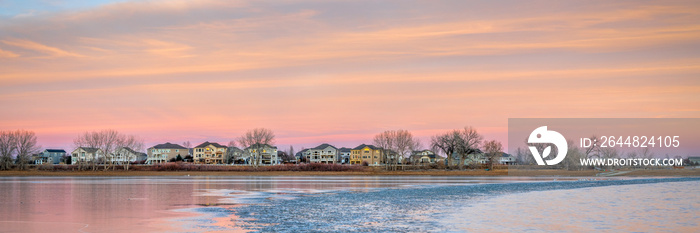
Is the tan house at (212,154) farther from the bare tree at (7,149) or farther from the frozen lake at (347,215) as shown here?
the frozen lake at (347,215)

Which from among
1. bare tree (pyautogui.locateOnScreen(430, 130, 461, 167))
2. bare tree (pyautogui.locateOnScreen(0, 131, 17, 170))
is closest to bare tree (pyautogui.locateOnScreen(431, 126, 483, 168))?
bare tree (pyautogui.locateOnScreen(430, 130, 461, 167))

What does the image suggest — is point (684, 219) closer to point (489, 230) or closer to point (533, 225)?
point (533, 225)

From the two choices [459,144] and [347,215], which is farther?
[459,144]

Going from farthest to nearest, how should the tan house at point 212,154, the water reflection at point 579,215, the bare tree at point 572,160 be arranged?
the tan house at point 212,154 → the bare tree at point 572,160 → the water reflection at point 579,215

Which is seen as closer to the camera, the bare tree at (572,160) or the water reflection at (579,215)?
the water reflection at (579,215)

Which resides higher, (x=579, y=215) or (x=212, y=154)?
(x=212, y=154)

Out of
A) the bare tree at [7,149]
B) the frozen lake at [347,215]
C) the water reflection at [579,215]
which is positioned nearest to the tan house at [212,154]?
the bare tree at [7,149]

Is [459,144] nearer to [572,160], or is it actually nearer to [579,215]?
[572,160]

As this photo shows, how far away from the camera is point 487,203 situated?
32.1 metres

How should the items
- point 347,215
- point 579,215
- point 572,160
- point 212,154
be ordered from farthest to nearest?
point 212,154
point 572,160
point 579,215
point 347,215

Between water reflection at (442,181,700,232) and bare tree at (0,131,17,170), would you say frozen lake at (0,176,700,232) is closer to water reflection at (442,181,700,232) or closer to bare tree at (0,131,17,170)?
water reflection at (442,181,700,232)

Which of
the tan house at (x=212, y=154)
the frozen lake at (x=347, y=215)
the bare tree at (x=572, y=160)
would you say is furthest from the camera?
the tan house at (x=212, y=154)

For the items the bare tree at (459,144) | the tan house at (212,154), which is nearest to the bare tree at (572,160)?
the bare tree at (459,144)

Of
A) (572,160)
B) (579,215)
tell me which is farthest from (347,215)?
(572,160)
